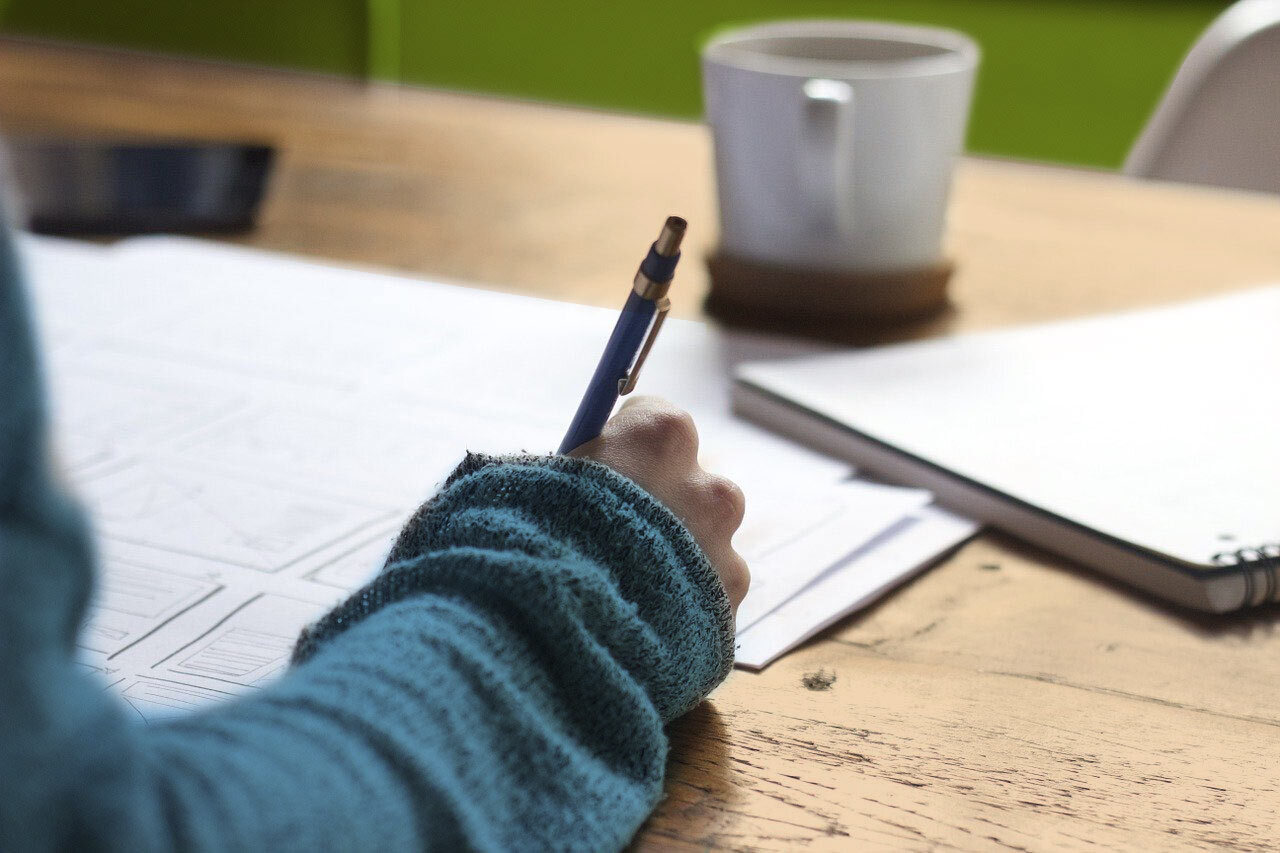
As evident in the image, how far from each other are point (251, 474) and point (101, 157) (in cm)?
50

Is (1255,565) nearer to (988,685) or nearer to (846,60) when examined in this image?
(988,685)

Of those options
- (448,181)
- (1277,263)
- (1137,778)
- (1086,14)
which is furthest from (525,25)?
(1137,778)

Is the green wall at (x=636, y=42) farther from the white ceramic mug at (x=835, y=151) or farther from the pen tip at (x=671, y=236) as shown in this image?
the pen tip at (x=671, y=236)

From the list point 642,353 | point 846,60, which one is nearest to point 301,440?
point 642,353

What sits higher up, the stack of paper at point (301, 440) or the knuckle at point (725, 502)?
the knuckle at point (725, 502)

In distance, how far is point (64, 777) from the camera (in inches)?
7.9

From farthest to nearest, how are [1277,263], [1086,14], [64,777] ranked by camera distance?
[1086,14], [1277,263], [64,777]

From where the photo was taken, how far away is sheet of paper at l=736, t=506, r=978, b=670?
0.41m

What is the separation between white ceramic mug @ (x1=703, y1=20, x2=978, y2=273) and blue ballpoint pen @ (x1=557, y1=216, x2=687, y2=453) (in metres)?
0.30

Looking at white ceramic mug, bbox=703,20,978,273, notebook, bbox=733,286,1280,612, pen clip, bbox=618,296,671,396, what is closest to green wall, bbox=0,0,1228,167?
white ceramic mug, bbox=703,20,978,273

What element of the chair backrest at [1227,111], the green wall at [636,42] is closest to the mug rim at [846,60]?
the chair backrest at [1227,111]

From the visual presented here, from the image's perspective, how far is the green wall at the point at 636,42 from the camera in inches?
75.4

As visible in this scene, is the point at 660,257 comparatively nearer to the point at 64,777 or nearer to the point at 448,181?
the point at 64,777

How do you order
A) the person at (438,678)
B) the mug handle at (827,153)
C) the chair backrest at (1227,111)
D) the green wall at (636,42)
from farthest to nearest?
the green wall at (636,42) → the chair backrest at (1227,111) → the mug handle at (827,153) → the person at (438,678)
